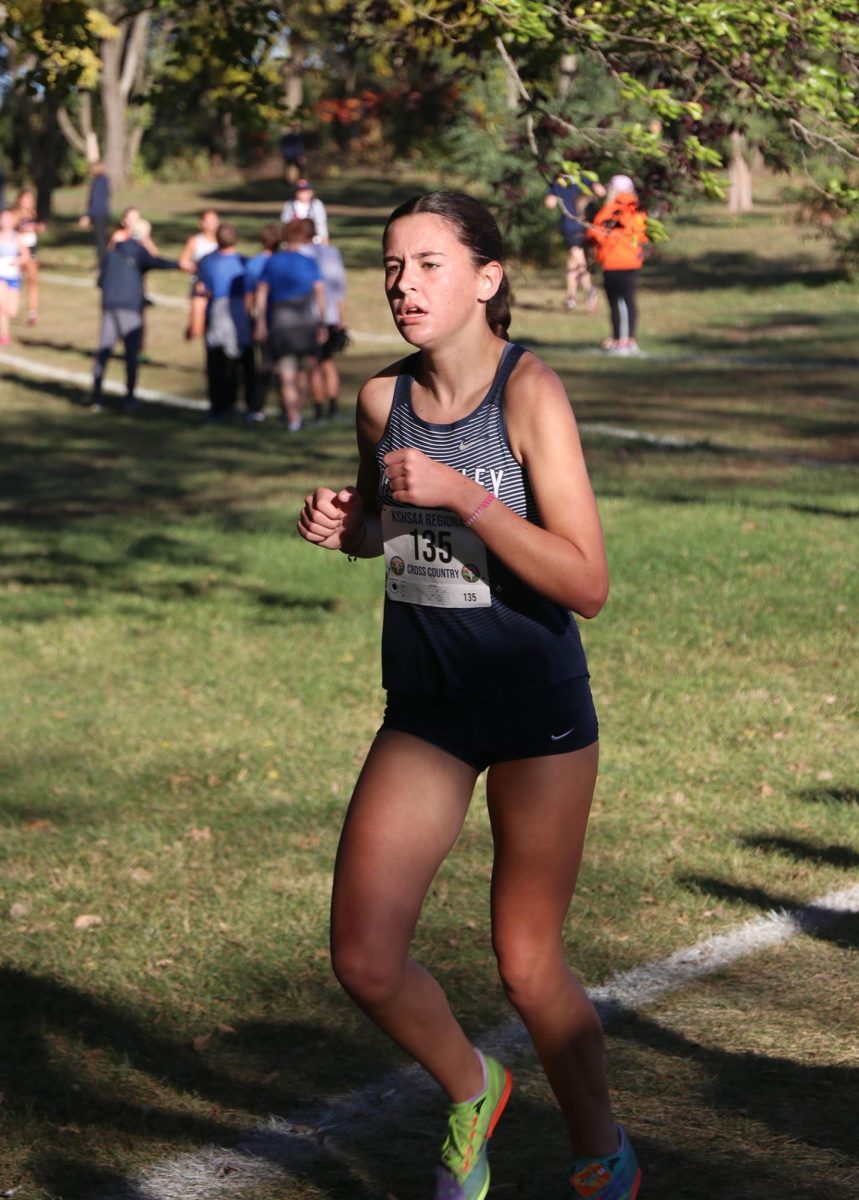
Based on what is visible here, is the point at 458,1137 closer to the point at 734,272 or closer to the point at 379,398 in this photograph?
the point at 379,398

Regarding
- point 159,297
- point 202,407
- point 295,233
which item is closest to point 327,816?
point 295,233

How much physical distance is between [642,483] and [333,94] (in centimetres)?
5438

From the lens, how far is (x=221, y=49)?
983 cm

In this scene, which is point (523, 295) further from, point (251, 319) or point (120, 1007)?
point (120, 1007)

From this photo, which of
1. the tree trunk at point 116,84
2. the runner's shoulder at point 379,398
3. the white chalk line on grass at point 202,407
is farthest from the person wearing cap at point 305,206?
the tree trunk at point 116,84

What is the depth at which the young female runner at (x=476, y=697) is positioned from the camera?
3.37 m

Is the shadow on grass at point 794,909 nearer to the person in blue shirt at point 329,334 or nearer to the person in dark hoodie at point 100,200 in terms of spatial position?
the person in blue shirt at point 329,334

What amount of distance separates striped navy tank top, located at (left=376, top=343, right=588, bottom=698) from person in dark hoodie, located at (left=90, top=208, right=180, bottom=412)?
16.3 metres

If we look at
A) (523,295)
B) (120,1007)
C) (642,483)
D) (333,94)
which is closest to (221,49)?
(642,483)

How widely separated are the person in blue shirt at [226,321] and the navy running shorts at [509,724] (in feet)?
48.3

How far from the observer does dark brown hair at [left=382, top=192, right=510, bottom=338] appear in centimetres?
349

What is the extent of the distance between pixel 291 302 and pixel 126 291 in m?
3.55

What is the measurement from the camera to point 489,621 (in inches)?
137

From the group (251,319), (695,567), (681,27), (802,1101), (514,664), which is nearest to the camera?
(514,664)
